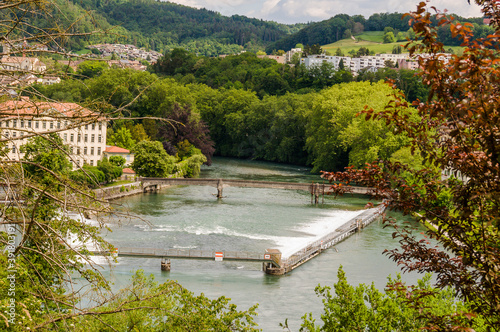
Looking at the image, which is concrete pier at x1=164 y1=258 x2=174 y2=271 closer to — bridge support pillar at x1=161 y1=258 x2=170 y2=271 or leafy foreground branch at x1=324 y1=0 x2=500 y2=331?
bridge support pillar at x1=161 y1=258 x2=170 y2=271

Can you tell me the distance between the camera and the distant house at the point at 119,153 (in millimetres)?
53688

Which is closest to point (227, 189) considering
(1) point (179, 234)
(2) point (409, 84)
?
(1) point (179, 234)

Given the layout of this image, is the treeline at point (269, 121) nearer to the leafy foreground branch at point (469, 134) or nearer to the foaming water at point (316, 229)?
the foaming water at point (316, 229)

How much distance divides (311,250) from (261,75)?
78.7 metres

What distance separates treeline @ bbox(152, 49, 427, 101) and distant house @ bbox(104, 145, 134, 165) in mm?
42015

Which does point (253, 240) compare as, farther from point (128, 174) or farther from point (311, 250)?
point (128, 174)

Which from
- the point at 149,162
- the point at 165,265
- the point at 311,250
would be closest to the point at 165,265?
the point at 165,265

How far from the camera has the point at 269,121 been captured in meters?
80.4

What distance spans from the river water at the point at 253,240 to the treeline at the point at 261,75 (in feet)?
148

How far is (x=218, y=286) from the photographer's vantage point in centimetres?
2252

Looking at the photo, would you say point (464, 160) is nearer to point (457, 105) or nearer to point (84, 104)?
point (457, 105)

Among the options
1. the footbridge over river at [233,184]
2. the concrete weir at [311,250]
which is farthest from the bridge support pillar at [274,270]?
the footbridge over river at [233,184]

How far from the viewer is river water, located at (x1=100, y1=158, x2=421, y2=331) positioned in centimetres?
2198

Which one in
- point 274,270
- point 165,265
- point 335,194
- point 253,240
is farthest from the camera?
point 253,240
